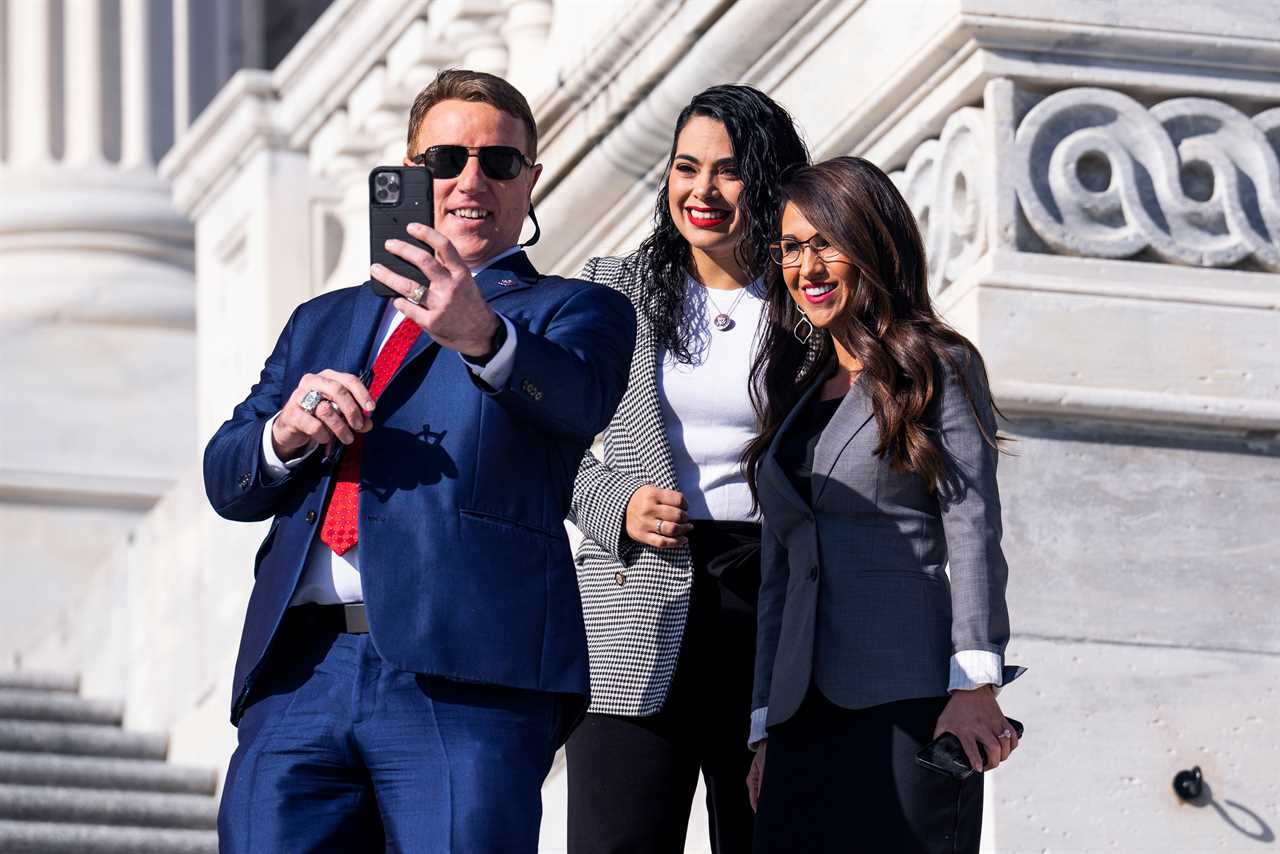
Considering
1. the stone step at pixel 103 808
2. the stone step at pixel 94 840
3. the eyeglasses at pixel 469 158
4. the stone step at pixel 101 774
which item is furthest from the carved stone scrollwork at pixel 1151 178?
the stone step at pixel 101 774

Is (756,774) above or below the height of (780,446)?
below

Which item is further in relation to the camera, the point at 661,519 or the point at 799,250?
the point at 661,519

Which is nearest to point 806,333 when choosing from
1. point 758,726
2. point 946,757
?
point 758,726

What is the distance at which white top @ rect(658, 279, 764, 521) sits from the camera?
489cm

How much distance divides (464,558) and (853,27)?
2575 mm

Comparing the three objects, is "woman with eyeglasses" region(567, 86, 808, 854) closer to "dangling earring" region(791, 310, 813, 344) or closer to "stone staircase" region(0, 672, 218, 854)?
"dangling earring" region(791, 310, 813, 344)

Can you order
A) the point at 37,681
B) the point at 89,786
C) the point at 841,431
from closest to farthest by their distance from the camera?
the point at 841,431, the point at 89,786, the point at 37,681

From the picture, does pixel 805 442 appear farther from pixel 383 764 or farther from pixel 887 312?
pixel 383 764

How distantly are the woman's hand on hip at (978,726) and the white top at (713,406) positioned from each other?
722mm

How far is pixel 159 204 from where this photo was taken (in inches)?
486

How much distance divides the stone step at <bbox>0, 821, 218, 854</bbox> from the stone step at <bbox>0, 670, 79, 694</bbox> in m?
1.69

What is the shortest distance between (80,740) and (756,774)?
14.6 feet

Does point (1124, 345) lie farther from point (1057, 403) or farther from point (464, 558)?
point (464, 558)

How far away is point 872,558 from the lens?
439cm
